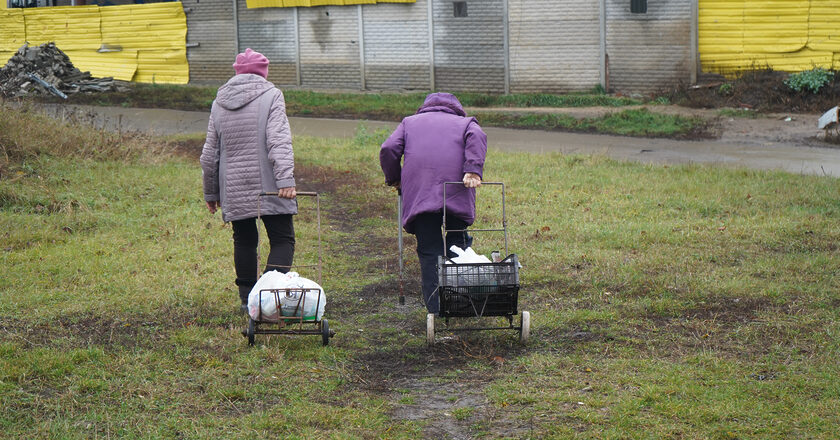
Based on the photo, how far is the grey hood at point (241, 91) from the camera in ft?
19.3

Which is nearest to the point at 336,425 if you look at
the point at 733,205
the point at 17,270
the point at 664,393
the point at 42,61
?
the point at 664,393

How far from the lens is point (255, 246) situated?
623cm

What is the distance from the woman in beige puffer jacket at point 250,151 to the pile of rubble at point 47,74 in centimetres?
1700

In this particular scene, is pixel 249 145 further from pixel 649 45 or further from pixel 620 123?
pixel 649 45

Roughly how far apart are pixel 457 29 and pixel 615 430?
17136 mm

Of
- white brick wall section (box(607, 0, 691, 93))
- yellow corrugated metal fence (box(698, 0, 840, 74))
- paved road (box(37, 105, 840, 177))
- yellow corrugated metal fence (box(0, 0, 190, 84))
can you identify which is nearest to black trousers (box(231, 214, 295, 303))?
paved road (box(37, 105, 840, 177))

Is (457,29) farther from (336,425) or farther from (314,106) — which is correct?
(336,425)

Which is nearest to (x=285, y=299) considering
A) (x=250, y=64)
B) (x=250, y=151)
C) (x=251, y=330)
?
(x=251, y=330)

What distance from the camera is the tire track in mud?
15.0ft

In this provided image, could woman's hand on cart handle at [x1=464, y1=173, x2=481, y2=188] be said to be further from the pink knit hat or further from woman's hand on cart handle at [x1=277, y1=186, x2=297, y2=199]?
the pink knit hat

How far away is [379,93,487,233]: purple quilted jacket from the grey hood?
3.08 ft

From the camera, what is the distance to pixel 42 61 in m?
22.5

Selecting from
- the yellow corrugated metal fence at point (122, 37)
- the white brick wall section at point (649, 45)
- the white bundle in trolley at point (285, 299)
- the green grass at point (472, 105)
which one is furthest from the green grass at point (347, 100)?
the white bundle in trolley at point (285, 299)

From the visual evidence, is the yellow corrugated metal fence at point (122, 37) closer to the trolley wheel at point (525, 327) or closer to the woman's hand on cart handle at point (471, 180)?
the woman's hand on cart handle at point (471, 180)
